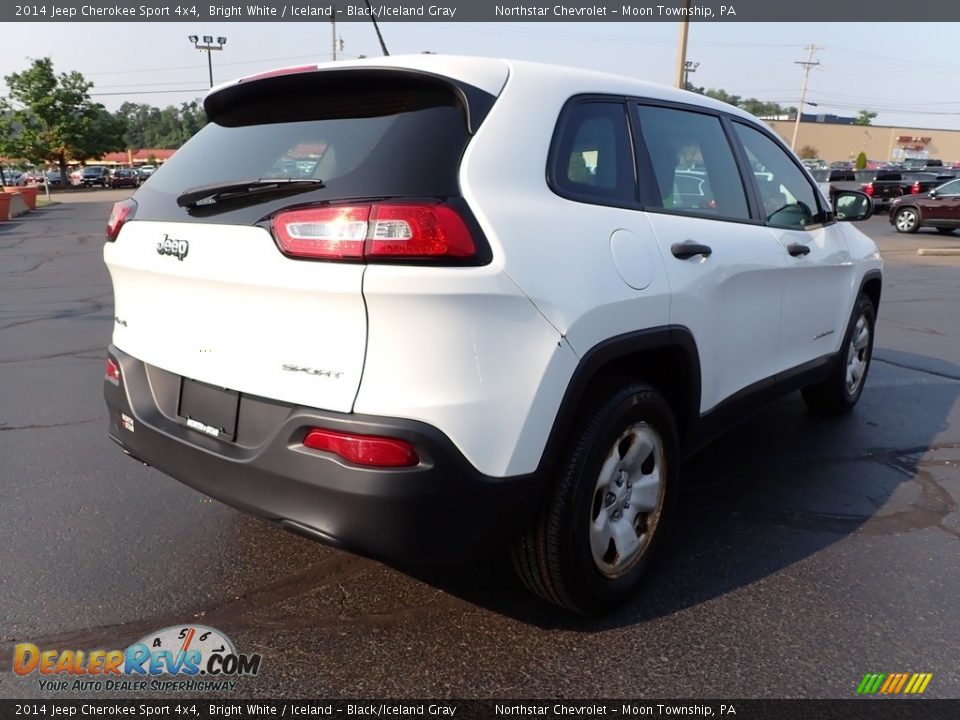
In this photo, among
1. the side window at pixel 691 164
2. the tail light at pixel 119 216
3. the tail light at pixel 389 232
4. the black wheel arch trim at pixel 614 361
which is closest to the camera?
the tail light at pixel 389 232

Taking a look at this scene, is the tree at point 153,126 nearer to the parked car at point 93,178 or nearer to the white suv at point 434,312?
the parked car at point 93,178

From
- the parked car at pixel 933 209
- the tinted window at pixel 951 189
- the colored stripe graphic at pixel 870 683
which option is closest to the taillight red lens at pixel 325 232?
the colored stripe graphic at pixel 870 683

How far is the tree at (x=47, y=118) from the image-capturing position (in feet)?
163

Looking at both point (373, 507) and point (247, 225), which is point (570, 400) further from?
point (247, 225)

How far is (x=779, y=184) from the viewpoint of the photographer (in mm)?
4020

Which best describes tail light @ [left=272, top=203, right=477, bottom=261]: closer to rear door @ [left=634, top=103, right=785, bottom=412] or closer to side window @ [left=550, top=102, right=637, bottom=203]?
side window @ [left=550, top=102, right=637, bottom=203]

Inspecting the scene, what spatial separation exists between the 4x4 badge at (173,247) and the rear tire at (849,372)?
12.6 feet

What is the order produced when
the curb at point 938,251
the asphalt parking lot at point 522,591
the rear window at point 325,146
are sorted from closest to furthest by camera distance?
1. the rear window at point 325,146
2. the asphalt parking lot at point 522,591
3. the curb at point 938,251

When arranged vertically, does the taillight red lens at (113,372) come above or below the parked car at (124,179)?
above

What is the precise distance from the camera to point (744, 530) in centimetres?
343

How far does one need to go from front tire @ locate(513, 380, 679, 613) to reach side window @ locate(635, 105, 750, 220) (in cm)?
84

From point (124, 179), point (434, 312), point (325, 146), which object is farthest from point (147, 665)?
point (124, 179)

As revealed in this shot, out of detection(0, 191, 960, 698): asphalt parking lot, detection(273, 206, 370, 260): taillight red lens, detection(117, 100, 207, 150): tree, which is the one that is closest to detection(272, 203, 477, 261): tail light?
detection(273, 206, 370, 260): taillight red lens

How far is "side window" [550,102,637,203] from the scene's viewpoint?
99.3 inches
